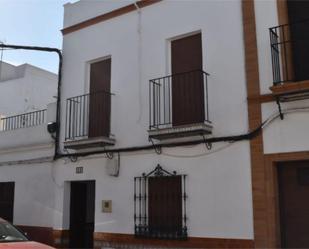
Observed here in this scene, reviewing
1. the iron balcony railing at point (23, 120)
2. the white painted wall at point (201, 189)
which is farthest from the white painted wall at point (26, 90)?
the white painted wall at point (201, 189)

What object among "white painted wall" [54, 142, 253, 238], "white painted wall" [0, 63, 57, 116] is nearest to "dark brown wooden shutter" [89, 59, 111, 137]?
"white painted wall" [54, 142, 253, 238]

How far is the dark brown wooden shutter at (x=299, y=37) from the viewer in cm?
798

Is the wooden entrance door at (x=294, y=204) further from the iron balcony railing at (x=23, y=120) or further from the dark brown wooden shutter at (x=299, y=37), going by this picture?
the iron balcony railing at (x=23, y=120)

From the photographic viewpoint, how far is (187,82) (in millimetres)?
9211

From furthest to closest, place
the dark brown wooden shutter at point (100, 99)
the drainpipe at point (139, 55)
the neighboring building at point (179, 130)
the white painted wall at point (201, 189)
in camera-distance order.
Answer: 1. the dark brown wooden shutter at point (100, 99)
2. the drainpipe at point (139, 55)
3. the white painted wall at point (201, 189)
4. the neighboring building at point (179, 130)

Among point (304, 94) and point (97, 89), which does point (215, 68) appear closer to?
point (304, 94)

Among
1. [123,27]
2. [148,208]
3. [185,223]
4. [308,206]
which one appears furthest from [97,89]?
[308,206]

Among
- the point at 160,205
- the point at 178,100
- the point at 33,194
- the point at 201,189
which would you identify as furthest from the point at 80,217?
the point at 178,100

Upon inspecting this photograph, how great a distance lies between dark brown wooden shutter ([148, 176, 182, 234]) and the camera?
8.92m

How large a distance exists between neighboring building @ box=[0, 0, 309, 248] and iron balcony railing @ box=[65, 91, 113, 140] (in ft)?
0.10

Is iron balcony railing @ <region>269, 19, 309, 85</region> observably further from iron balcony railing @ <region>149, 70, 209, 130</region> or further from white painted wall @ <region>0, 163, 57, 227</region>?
Answer: white painted wall @ <region>0, 163, 57, 227</region>

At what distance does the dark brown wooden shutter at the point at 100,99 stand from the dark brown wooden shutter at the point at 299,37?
14.2 feet

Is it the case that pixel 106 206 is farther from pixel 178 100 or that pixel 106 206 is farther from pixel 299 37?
pixel 299 37

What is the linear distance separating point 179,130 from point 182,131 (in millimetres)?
70
